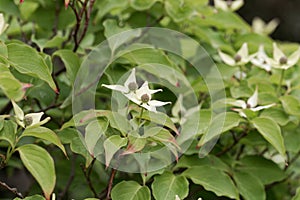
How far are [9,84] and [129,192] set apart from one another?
1.17 feet

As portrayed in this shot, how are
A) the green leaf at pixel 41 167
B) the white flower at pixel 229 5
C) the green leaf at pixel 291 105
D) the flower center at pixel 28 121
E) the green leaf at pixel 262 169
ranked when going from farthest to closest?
the white flower at pixel 229 5
the green leaf at pixel 262 169
the green leaf at pixel 291 105
the flower center at pixel 28 121
the green leaf at pixel 41 167

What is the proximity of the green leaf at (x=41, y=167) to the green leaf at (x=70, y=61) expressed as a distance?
329mm

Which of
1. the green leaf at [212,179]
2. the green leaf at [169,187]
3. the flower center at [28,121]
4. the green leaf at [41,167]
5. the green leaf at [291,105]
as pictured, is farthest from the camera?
the green leaf at [291,105]

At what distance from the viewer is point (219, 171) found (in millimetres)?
1380

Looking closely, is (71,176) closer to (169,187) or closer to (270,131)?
(169,187)

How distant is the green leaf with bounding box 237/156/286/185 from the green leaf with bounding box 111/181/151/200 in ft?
1.34

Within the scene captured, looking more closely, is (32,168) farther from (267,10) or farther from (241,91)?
(267,10)

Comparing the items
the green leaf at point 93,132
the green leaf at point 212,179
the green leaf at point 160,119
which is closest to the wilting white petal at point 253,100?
the green leaf at point 212,179

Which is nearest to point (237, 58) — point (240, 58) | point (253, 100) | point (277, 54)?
point (240, 58)

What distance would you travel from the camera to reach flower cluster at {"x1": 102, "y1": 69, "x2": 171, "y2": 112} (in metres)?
1.17

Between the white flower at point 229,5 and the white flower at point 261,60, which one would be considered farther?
the white flower at point 229,5

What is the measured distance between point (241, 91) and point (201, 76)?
0.57 feet

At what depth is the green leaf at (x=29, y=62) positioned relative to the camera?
3.78ft

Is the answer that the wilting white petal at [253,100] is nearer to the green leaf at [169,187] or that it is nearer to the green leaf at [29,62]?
the green leaf at [169,187]
